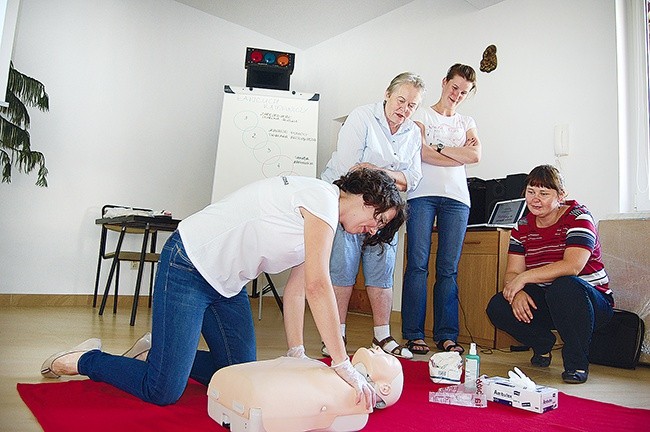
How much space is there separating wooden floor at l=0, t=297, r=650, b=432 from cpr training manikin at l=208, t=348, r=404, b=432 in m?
0.43

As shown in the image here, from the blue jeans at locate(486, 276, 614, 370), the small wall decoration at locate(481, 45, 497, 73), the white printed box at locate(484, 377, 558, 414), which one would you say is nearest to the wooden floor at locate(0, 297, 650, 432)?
the blue jeans at locate(486, 276, 614, 370)

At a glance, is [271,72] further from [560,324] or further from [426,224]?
[560,324]

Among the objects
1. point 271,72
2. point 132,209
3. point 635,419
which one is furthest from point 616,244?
point 132,209

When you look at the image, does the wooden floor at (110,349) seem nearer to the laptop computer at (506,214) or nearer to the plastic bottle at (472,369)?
the plastic bottle at (472,369)

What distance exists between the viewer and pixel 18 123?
13.4ft

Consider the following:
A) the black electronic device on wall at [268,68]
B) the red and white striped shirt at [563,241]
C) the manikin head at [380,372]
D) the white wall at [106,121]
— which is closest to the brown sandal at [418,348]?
the red and white striped shirt at [563,241]

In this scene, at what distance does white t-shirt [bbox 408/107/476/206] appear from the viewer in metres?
2.95

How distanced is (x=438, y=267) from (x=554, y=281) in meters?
0.66

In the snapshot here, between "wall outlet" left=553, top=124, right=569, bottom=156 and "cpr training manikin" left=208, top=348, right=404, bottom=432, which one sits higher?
"wall outlet" left=553, top=124, right=569, bottom=156

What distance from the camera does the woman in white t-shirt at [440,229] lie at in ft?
9.47

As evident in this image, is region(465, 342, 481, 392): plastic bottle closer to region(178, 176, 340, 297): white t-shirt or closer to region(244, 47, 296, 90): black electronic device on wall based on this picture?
region(178, 176, 340, 297): white t-shirt

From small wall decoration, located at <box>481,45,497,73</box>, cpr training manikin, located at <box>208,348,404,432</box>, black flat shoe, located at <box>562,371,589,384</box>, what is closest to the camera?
cpr training manikin, located at <box>208,348,404,432</box>

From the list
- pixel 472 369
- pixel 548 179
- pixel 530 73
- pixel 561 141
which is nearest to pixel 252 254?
pixel 472 369

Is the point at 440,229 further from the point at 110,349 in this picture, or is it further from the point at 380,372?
the point at 110,349
